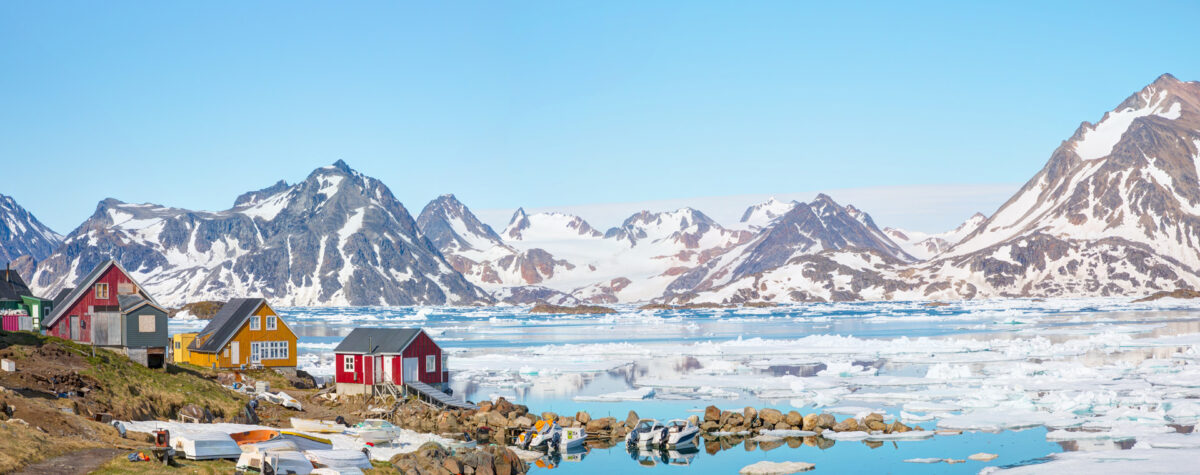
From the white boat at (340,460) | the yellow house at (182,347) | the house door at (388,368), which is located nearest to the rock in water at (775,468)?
the white boat at (340,460)

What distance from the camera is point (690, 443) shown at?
43594mm

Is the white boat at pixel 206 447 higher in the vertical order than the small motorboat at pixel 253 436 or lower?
higher

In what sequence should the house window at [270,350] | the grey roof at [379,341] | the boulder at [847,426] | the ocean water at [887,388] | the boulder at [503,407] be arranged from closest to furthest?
the ocean water at [887,388], the boulder at [847,426], the boulder at [503,407], the grey roof at [379,341], the house window at [270,350]

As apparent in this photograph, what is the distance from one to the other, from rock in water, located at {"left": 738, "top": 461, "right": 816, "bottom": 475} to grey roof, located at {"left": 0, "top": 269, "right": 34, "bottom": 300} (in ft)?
155

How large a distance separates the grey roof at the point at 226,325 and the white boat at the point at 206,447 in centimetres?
3175

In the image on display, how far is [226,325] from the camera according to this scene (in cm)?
6209

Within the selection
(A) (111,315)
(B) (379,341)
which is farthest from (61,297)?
(B) (379,341)

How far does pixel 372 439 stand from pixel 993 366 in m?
47.4

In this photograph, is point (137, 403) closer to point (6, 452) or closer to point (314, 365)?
point (6, 452)

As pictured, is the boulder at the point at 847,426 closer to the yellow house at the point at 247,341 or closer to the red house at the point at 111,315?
the red house at the point at 111,315

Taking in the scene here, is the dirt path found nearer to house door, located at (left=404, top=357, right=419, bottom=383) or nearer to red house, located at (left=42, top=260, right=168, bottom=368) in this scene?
red house, located at (left=42, top=260, right=168, bottom=368)

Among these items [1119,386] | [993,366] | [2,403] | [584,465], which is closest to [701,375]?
[993,366]

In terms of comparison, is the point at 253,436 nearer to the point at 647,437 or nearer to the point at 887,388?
the point at 647,437

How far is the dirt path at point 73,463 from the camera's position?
961 inches
